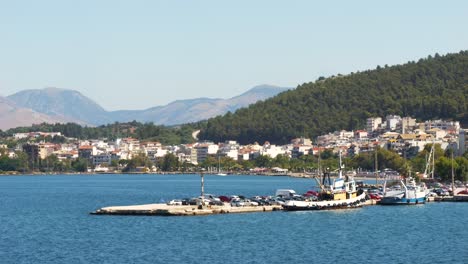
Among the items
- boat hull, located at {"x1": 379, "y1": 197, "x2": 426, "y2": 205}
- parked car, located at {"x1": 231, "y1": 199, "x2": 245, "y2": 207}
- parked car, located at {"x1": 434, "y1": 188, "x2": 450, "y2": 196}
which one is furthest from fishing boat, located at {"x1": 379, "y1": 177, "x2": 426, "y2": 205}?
parked car, located at {"x1": 231, "y1": 199, "x2": 245, "y2": 207}

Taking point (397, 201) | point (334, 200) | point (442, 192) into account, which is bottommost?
point (397, 201)

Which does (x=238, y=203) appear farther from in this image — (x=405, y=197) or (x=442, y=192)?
(x=442, y=192)

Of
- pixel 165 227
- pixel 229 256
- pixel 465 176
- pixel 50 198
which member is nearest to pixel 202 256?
pixel 229 256

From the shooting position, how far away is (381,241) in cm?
5412

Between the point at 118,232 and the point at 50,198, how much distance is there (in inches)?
1753

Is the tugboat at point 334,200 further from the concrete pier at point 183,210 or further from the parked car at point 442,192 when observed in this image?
the parked car at point 442,192

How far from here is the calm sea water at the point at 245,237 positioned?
47.9 metres

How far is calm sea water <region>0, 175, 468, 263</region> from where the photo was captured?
157 feet

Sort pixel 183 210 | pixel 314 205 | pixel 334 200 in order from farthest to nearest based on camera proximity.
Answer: pixel 334 200 < pixel 314 205 < pixel 183 210

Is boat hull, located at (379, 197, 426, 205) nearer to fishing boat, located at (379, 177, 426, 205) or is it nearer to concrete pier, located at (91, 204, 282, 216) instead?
fishing boat, located at (379, 177, 426, 205)

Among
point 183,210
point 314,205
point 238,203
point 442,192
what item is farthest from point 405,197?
point 183,210

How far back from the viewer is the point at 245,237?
55.7 metres

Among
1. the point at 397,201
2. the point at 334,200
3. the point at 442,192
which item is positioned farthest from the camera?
the point at 442,192

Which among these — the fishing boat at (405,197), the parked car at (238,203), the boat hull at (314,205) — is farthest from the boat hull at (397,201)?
the parked car at (238,203)
